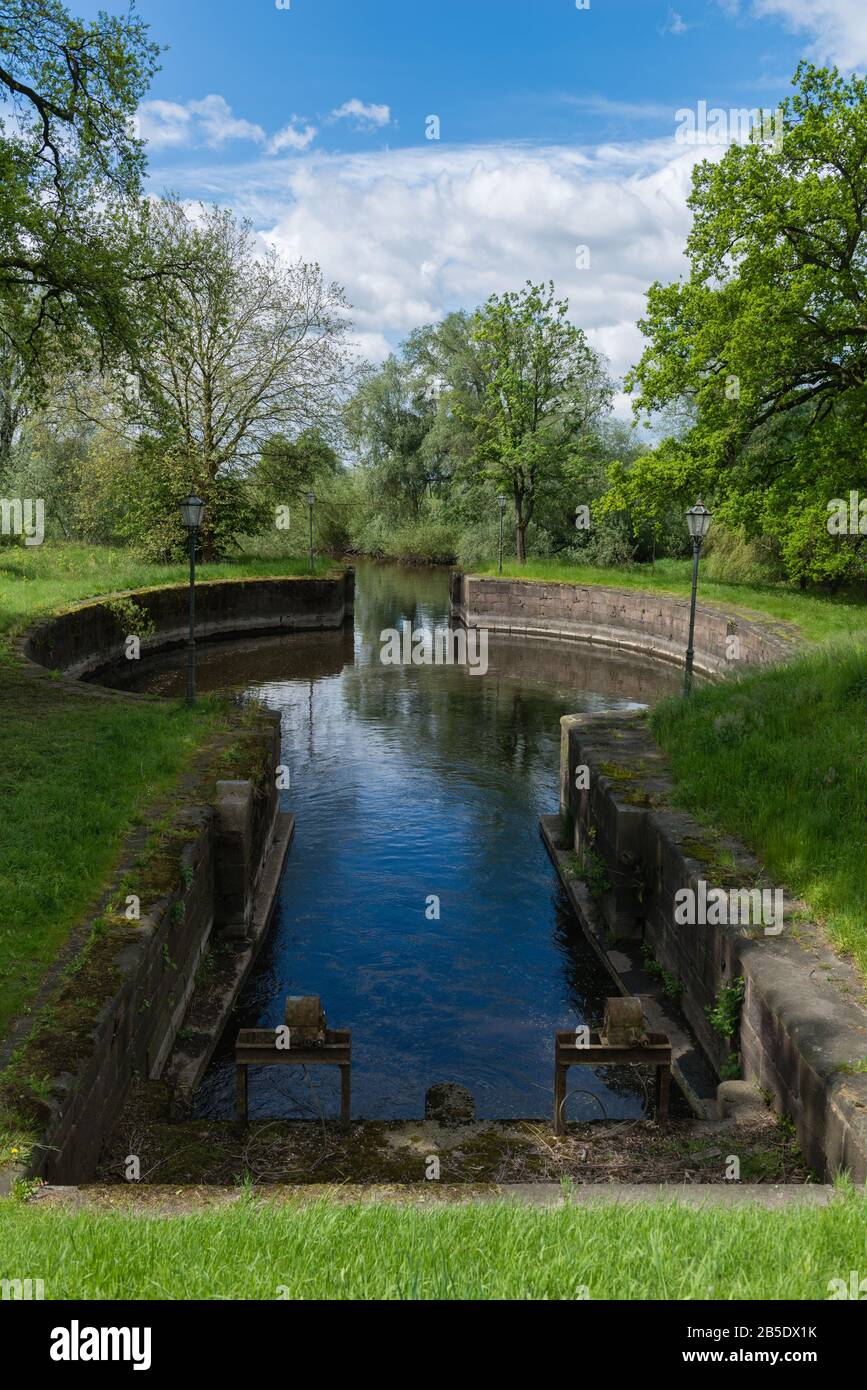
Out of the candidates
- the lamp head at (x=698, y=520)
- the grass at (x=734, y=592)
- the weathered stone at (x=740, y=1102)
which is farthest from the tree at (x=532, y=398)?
the weathered stone at (x=740, y=1102)

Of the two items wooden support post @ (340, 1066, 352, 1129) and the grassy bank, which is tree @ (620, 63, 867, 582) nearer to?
the grassy bank

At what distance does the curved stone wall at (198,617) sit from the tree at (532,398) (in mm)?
7989

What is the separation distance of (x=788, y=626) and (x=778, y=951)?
19.7 m

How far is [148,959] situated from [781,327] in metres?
22.8

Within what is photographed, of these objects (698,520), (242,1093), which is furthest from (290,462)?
(242,1093)

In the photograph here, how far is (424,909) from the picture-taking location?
12.1m

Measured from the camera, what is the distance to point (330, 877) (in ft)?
42.8

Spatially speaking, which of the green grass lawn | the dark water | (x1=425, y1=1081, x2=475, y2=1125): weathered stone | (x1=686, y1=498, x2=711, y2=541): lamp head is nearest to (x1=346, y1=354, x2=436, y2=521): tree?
the dark water

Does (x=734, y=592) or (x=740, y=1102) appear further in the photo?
(x=734, y=592)

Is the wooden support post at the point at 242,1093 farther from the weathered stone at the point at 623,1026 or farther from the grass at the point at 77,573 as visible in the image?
the grass at the point at 77,573

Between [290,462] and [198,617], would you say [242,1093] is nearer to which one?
[198,617]

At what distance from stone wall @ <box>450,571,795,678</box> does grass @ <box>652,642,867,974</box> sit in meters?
10.2
